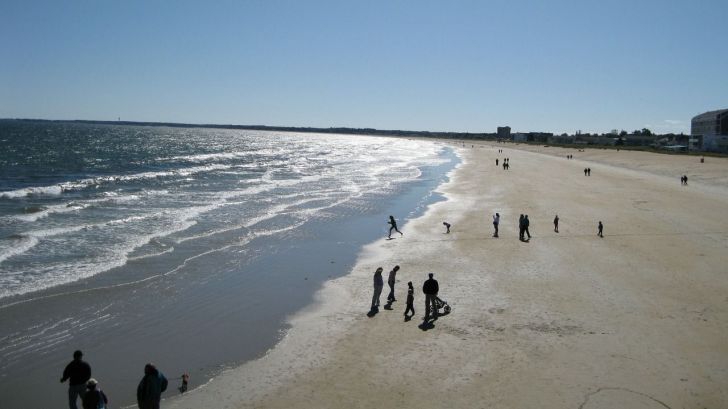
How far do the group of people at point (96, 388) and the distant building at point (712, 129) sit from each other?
106448 millimetres

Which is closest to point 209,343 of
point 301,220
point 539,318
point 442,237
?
point 539,318

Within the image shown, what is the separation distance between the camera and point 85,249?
21.7 metres

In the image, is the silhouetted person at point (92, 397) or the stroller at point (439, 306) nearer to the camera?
the silhouetted person at point (92, 397)

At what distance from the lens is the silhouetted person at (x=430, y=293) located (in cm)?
1373

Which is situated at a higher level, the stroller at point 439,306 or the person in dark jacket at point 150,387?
the person in dark jacket at point 150,387

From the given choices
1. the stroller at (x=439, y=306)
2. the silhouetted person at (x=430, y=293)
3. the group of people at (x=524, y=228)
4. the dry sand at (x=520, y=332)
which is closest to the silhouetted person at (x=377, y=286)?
the dry sand at (x=520, y=332)

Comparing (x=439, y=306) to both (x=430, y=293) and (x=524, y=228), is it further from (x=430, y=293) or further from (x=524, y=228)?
(x=524, y=228)

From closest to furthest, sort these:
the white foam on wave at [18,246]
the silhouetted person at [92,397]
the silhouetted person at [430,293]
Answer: the silhouetted person at [92,397] → the silhouetted person at [430,293] → the white foam on wave at [18,246]

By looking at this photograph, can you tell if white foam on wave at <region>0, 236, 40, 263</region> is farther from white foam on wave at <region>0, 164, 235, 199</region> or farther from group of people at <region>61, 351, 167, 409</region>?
white foam on wave at <region>0, 164, 235, 199</region>

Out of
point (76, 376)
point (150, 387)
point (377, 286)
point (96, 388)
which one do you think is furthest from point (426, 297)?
point (76, 376)

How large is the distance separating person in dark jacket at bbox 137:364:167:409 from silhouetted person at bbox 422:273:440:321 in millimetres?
7031

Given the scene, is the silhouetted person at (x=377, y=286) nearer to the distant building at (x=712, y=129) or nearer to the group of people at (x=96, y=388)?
the group of people at (x=96, y=388)

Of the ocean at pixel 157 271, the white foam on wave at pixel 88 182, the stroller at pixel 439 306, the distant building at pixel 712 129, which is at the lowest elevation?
the ocean at pixel 157 271

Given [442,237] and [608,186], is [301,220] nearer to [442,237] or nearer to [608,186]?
[442,237]
